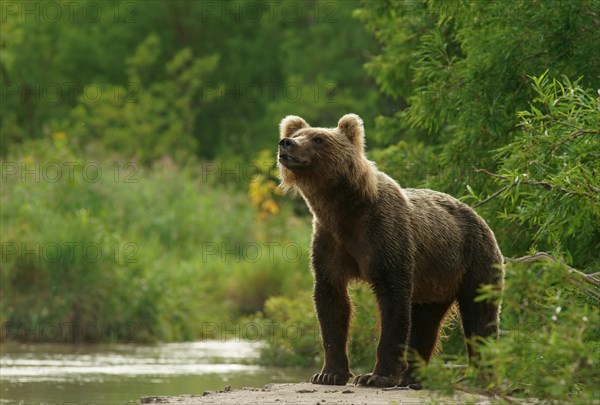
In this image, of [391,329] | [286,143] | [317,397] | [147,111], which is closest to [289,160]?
[286,143]

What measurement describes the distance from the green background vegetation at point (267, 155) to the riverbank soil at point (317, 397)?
0.39 m

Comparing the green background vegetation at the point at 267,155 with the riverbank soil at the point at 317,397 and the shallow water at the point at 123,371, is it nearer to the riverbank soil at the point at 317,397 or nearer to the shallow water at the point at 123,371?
the riverbank soil at the point at 317,397

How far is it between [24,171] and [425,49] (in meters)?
10.9

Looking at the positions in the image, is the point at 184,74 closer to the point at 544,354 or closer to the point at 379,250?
the point at 379,250

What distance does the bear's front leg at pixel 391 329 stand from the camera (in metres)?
8.39

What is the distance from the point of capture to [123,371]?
14.1m

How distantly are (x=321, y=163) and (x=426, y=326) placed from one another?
165cm

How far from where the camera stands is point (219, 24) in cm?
3947

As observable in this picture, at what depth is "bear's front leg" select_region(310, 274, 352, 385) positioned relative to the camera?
28.5ft

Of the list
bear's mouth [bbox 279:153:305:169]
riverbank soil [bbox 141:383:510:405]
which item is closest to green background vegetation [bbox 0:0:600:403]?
riverbank soil [bbox 141:383:510:405]

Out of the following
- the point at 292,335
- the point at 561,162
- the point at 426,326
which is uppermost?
the point at 561,162

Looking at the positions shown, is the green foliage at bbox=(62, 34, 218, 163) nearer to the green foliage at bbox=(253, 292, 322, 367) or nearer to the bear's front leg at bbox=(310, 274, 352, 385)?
the green foliage at bbox=(253, 292, 322, 367)

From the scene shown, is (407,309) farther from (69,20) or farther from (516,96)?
(69,20)

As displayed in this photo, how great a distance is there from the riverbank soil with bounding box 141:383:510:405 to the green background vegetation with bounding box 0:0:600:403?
395 millimetres
